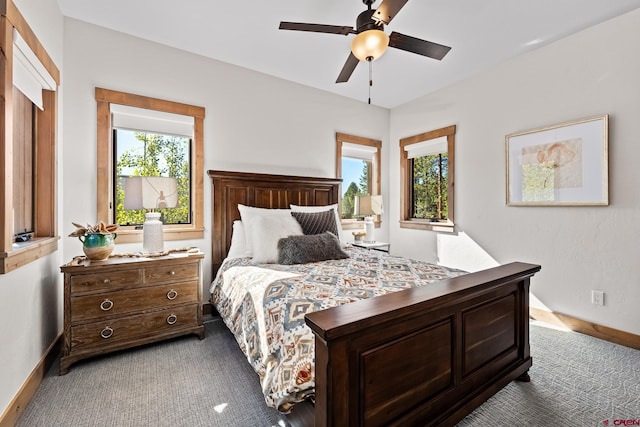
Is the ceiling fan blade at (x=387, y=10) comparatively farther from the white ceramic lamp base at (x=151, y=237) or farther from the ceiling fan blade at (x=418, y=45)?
the white ceramic lamp base at (x=151, y=237)

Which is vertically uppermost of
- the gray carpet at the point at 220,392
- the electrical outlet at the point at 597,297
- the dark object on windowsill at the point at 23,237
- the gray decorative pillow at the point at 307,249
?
the dark object on windowsill at the point at 23,237

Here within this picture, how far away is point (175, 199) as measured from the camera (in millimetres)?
2508

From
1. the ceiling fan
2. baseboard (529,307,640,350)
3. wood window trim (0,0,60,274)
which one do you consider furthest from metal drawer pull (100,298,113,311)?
baseboard (529,307,640,350)

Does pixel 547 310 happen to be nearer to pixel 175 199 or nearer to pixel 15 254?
pixel 175 199

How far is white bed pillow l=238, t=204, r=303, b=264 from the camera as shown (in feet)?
8.68

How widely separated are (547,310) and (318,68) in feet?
11.9

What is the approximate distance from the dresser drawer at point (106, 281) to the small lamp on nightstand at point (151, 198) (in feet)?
1.00

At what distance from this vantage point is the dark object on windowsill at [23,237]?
74.4 inches

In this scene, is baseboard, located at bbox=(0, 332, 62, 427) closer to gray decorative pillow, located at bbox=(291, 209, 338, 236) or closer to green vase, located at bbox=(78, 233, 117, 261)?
green vase, located at bbox=(78, 233, 117, 261)

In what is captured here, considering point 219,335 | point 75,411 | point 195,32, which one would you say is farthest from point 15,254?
point 195,32

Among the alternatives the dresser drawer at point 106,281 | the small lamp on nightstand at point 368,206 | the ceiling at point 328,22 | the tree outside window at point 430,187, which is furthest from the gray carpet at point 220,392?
the ceiling at point 328,22

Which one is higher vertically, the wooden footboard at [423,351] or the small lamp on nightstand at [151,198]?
the small lamp on nightstand at [151,198]

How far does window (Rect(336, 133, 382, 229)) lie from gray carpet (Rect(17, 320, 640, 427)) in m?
2.58

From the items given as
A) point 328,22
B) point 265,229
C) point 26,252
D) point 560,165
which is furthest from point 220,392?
point 560,165
